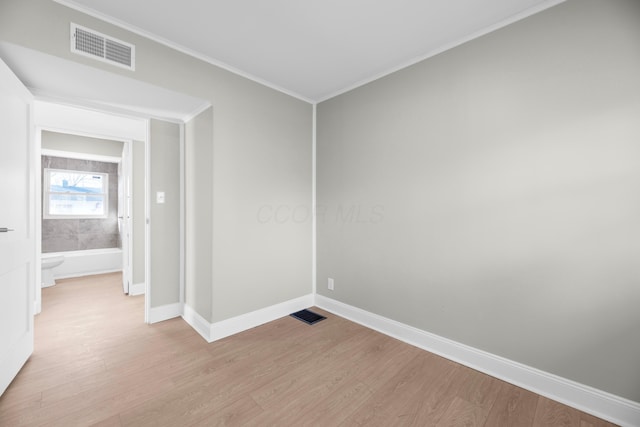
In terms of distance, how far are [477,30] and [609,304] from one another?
2105mm

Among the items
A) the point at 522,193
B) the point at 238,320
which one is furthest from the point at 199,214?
the point at 522,193

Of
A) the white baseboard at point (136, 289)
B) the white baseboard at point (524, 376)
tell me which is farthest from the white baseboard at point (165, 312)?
the white baseboard at point (524, 376)

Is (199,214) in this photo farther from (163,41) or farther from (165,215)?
(163,41)

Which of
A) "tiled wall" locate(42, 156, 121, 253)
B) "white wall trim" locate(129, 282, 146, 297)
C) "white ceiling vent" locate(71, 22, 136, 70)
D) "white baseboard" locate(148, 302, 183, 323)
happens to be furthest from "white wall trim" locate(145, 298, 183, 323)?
"tiled wall" locate(42, 156, 121, 253)

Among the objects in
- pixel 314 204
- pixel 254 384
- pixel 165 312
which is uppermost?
pixel 314 204

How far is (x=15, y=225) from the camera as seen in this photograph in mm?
1850

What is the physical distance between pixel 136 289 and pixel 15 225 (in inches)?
85.6

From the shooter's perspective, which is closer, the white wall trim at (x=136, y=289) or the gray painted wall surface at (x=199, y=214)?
the gray painted wall surface at (x=199, y=214)

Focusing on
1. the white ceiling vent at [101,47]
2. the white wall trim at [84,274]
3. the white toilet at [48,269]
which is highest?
the white ceiling vent at [101,47]

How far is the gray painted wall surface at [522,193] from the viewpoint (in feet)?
5.10

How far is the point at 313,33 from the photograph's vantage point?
2.09 meters

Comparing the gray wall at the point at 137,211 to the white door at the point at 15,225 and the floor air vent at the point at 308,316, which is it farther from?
the floor air vent at the point at 308,316

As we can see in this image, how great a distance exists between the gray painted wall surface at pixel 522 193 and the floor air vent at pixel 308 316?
2.25 ft

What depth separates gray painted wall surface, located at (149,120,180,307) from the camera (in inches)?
115
